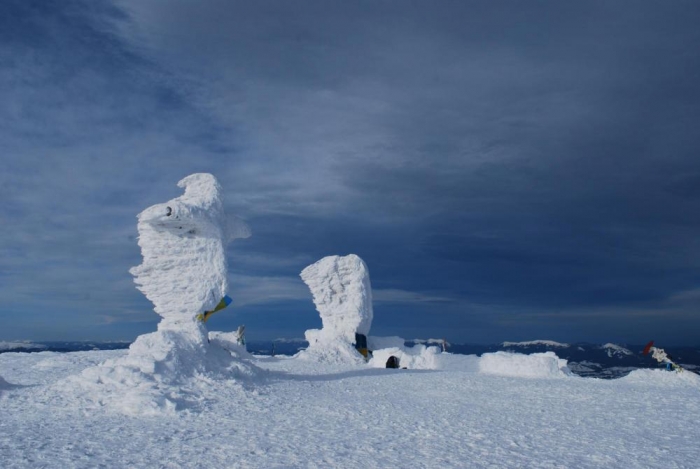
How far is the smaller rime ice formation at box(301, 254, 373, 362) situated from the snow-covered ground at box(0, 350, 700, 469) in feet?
58.9

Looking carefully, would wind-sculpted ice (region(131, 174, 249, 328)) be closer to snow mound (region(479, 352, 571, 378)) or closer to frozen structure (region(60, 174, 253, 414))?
frozen structure (region(60, 174, 253, 414))

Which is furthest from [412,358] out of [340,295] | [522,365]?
[522,365]

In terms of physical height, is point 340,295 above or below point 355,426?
above

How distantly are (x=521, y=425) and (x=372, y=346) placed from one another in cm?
2801

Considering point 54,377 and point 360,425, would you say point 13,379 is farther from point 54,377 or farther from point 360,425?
point 360,425

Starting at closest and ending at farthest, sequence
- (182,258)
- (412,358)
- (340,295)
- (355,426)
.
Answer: (355,426) < (182,258) < (412,358) < (340,295)

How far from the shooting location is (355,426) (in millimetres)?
12375

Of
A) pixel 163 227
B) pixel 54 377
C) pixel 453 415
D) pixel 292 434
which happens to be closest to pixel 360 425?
pixel 292 434

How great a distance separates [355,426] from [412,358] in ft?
74.2

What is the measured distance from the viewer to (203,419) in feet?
41.5

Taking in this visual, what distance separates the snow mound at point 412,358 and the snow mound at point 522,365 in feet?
15.0

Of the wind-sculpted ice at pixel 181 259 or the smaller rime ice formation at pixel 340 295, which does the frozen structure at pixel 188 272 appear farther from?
the smaller rime ice formation at pixel 340 295

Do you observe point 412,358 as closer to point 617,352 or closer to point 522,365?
point 522,365

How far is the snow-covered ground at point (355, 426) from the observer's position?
945 cm
